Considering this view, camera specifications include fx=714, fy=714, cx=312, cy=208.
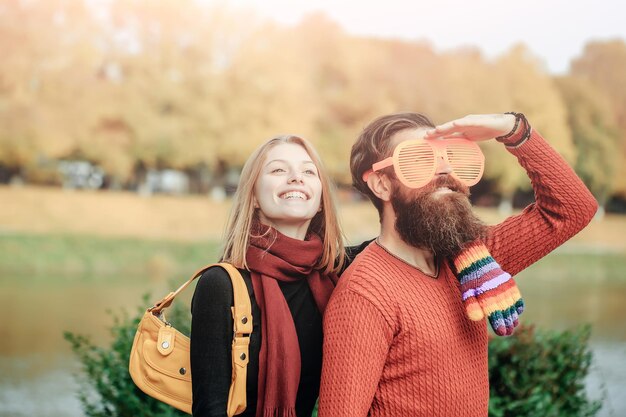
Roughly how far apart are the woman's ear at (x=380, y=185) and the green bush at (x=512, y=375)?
145 centimetres

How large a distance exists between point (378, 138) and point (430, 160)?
172 millimetres

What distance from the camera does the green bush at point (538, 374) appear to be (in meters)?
2.99

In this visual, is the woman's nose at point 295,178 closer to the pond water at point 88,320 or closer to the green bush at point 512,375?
the green bush at point 512,375

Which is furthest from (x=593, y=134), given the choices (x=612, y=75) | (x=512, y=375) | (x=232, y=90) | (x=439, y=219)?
(x=439, y=219)

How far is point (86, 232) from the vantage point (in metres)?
13.2

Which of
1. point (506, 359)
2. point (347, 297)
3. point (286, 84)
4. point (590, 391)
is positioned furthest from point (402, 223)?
point (286, 84)

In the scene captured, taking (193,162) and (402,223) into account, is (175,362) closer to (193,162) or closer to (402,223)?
(402,223)

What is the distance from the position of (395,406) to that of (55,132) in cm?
1315

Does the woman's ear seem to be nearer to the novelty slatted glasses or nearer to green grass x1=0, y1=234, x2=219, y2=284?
the novelty slatted glasses

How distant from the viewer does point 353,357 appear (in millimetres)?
1528

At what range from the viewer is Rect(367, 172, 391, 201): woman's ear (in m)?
1.77

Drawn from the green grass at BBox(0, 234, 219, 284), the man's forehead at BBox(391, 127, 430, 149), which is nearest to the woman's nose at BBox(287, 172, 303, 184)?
the man's forehead at BBox(391, 127, 430, 149)

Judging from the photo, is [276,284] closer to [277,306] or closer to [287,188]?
[277,306]

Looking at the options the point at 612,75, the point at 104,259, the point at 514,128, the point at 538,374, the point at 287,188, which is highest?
the point at 612,75
